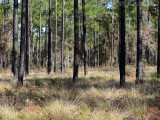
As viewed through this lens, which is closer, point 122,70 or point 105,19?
point 122,70

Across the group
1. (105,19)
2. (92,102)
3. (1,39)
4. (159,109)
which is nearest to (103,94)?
(92,102)

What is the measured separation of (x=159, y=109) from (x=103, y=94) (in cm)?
228

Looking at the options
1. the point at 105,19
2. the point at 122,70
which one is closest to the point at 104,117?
the point at 122,70

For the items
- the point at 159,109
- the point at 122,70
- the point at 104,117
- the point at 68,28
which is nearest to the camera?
the point at 104,117

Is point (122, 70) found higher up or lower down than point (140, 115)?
higher up

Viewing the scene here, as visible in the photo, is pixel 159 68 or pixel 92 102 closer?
pixel 92 102

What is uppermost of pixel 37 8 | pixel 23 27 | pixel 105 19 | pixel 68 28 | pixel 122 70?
pixel 37 8

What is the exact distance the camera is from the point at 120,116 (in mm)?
4258

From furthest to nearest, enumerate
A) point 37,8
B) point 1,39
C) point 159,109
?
point 37,8 < point 1,39 < point 159,109

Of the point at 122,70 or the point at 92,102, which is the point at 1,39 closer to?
the point at 122,70

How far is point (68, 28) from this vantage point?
26.6 metres

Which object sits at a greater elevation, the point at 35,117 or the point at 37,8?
the point at 37,8

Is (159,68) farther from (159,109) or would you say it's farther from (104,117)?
(104,117)

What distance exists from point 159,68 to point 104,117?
11211mm
